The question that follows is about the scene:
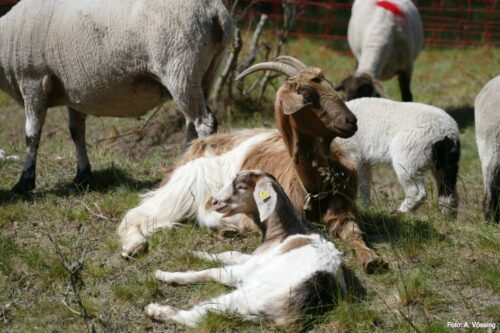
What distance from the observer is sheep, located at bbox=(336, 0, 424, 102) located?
10.5 m

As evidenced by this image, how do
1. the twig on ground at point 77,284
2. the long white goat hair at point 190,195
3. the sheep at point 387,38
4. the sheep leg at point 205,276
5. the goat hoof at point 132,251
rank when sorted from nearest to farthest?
1. the twig on ground at point 77,284
2. the sheep leg at point 205,276
3. the goat hoof at point 132,251
4. the long white goat hair at point 190,195
5. the sheep at point 387,38

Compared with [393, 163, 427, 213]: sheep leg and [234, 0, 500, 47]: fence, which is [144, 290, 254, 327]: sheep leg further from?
[234, 0, 500, 47]: fence

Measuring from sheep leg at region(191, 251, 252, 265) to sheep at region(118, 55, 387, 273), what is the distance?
1.61 ft

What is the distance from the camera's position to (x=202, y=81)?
20.0 feet

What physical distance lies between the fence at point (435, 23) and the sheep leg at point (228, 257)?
34.5 ft

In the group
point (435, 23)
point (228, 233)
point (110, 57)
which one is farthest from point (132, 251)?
point (435, 23)

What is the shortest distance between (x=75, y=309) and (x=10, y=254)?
2.75 feet

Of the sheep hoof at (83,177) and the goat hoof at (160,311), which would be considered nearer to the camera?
the goat hoof at (160,311)

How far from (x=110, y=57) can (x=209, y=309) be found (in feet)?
8.37

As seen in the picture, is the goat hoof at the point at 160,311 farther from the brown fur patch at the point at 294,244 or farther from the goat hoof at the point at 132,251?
the goat hoof at the point at 132,251

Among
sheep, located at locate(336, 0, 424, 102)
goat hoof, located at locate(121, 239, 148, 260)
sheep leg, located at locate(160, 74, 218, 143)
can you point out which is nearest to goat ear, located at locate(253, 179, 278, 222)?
goat hoof, located at locate(121, 239, 148, 260)

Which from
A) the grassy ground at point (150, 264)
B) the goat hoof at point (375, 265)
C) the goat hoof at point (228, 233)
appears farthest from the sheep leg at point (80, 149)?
the goat hoof at point (375, 265)

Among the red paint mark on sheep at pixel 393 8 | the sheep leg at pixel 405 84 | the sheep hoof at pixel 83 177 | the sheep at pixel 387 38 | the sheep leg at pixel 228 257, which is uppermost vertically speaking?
the sheep leg at pixel 228 257

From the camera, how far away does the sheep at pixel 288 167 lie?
4703 mm
